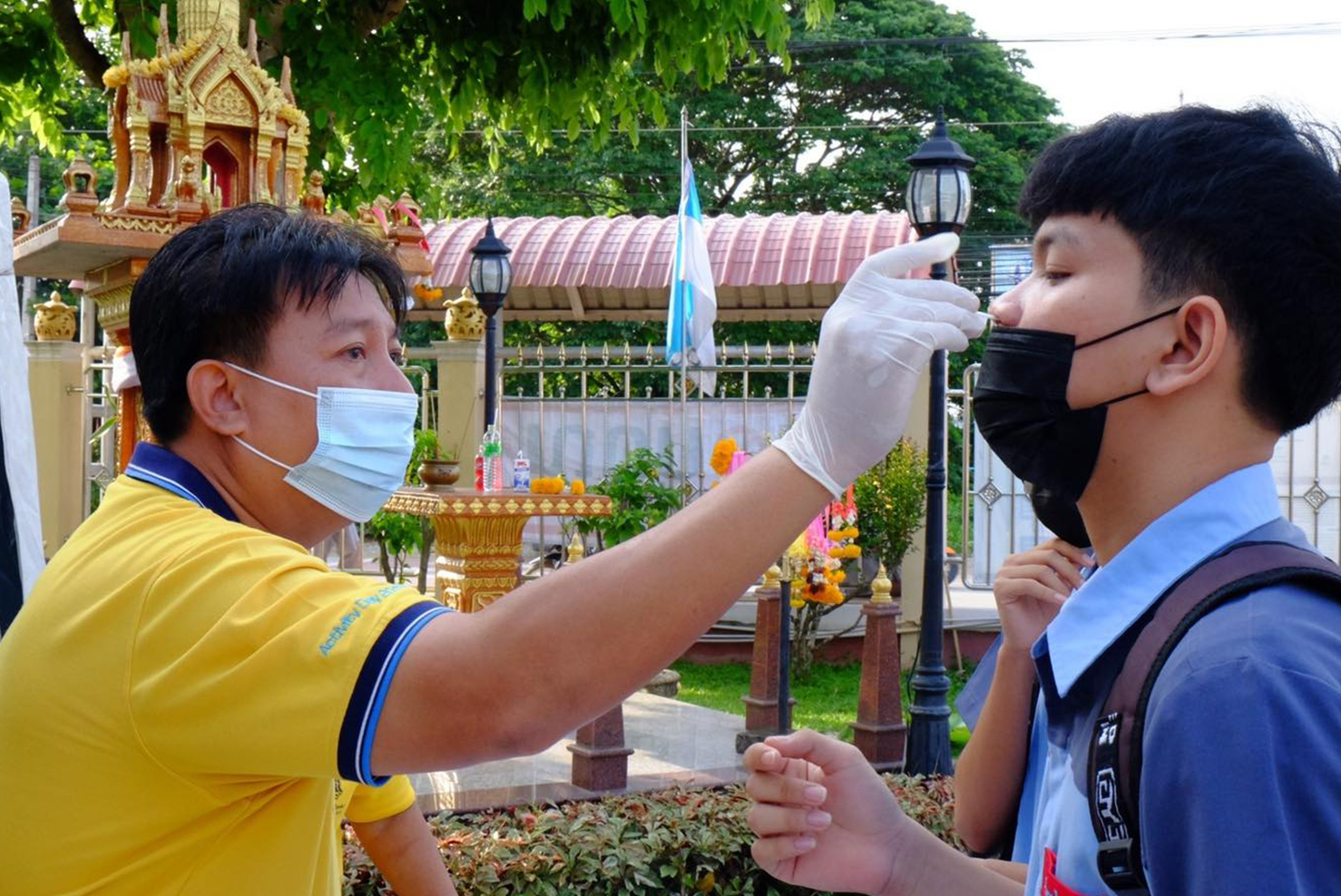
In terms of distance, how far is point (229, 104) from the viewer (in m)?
5.02

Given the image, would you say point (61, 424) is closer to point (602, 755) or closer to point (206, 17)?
point (206, 17)

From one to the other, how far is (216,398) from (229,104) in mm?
3615

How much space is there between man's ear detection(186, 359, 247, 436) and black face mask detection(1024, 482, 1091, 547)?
111 centimetres

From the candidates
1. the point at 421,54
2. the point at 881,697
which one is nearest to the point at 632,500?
the point at 421,54

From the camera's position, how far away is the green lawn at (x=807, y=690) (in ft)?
27.6

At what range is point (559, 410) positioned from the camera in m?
10.3

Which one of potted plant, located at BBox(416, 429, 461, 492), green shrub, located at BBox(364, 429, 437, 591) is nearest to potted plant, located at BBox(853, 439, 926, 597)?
green shrub, located at BBox(364, 429, 437, 591)

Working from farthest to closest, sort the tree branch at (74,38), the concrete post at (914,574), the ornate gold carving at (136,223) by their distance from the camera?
the concrete post at (914,574)
the tree branch at (74,38)
the ornate gold carving at (136,223)

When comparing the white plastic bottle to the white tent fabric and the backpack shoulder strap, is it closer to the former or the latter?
the white tent fabric

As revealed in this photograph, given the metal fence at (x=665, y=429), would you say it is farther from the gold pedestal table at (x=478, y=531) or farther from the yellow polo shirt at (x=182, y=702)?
the yellow polo shirt at (x=182, y=702)

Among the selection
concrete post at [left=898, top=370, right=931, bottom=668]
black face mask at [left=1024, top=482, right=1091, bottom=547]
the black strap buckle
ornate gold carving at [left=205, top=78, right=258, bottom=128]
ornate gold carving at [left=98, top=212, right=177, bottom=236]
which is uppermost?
ornate gold carving at [left=205, top=78, right=258, bottom=128]

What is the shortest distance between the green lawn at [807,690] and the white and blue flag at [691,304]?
2240 mm

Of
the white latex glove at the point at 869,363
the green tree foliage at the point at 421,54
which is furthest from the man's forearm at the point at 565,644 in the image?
the green tree foliage at the point at 421,54

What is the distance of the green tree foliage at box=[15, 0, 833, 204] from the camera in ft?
23.3
